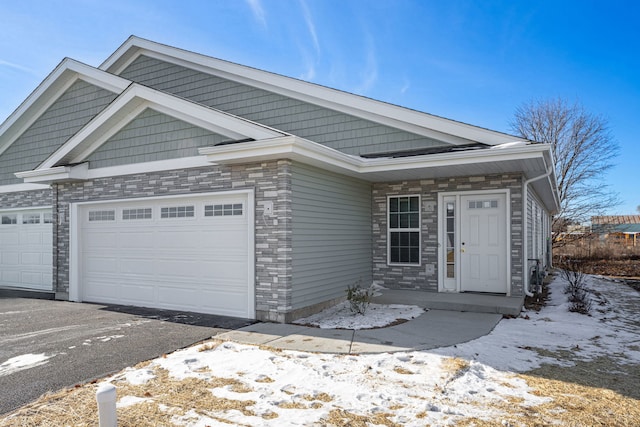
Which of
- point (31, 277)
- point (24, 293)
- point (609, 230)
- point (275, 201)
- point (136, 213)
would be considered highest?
point (275, 201)

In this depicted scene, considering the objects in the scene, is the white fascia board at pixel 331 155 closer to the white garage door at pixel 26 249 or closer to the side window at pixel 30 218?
the white garage door at pixel 26 249

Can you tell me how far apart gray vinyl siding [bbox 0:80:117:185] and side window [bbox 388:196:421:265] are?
792 centimetres

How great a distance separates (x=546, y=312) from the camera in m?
7.98

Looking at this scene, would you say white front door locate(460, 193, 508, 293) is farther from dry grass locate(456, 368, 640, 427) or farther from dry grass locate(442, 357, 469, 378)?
dry grass locate(456, 368, 640, 427)

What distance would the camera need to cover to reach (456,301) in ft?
26.0

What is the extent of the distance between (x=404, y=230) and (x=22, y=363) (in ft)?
23.5

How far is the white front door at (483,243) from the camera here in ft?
28.2

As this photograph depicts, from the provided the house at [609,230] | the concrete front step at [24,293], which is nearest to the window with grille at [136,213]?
the concrete front step at [24,293]

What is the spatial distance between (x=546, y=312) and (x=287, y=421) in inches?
254

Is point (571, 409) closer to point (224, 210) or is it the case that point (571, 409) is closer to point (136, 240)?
point (224, 210)

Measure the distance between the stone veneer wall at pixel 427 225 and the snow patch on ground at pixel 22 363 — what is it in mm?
6564

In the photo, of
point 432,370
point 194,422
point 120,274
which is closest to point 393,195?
point 432,370

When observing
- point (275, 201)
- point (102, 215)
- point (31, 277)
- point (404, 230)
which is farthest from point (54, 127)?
→ point (404, 230)

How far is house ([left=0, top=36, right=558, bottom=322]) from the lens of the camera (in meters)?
7.27
